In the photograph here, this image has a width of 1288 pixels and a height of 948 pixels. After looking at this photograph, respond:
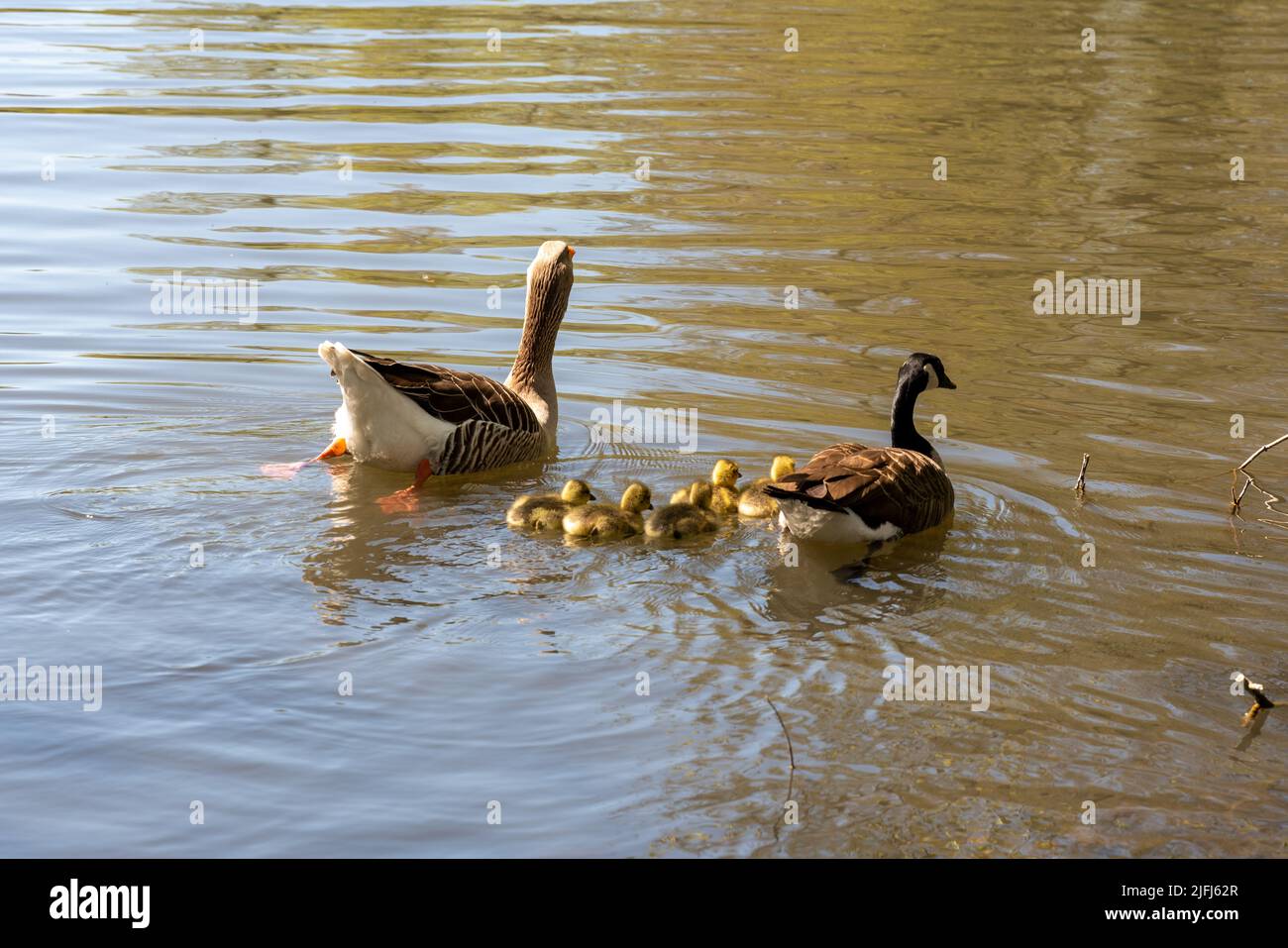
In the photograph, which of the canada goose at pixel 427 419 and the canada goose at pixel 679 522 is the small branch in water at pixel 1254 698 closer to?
the canada goose at pixel 679 522

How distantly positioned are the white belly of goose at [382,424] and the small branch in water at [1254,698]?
5.37 m

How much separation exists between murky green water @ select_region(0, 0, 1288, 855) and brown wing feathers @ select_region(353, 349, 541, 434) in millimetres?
507

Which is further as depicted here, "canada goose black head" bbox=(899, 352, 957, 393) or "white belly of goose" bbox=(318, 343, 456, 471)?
"canada goose black head" bbox=(899, 352, 957, 393)

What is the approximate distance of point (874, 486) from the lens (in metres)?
8.69

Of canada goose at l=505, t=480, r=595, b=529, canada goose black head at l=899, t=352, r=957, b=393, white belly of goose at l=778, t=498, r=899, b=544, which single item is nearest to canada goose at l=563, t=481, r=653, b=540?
canada goose at l=505, t=480, r=595, b=529

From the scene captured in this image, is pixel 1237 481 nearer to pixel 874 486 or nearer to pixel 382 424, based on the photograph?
pixel 874 486

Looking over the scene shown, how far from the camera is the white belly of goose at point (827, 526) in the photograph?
340 inches

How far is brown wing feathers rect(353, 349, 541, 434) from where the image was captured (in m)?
9.91

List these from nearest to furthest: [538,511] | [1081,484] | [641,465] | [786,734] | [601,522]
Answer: [786,734], [601,522], [538,511], [1081,484], [641,465]

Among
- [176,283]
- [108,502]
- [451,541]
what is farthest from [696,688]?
[176,283]

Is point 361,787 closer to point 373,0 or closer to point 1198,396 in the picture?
point 1198,396

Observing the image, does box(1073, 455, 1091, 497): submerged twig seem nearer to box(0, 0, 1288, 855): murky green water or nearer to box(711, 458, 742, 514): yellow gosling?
box(0, 0, 1288, 855): murky green water

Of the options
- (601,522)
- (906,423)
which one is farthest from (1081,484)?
(601,522)

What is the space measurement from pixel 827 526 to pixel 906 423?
5.19 ft
